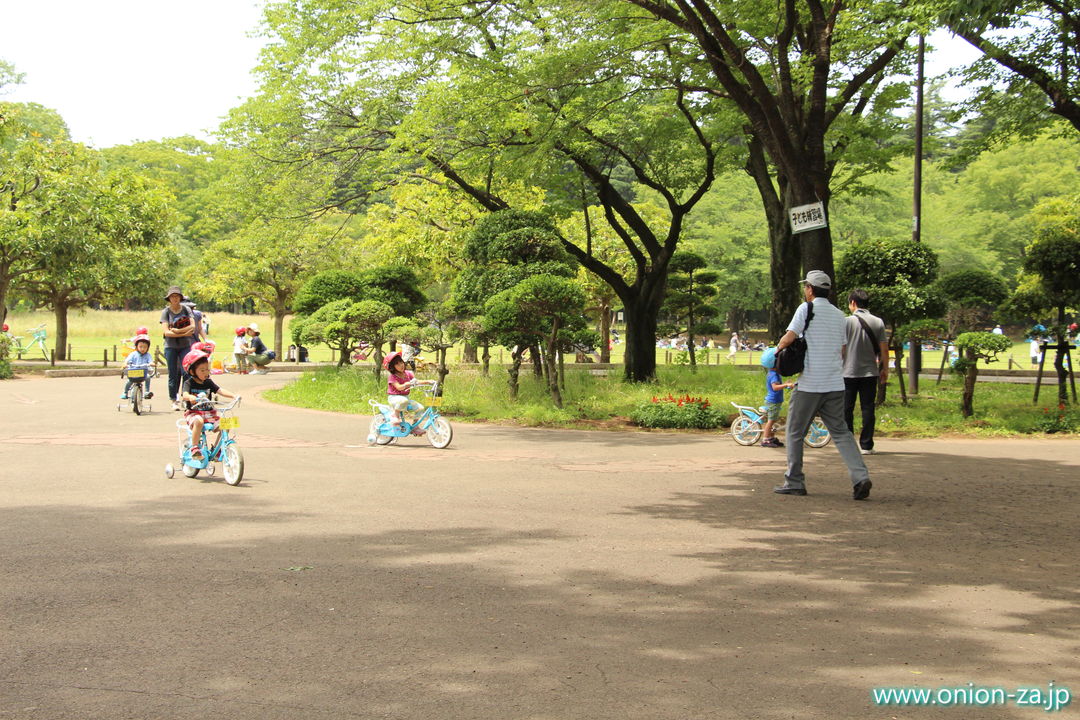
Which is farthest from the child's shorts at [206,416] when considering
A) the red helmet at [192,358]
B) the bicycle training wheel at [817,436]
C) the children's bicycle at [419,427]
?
the bicycle training wheel at [817,436]

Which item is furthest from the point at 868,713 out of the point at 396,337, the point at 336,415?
the point at 396,337

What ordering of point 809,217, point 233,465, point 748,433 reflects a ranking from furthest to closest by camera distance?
point 809,217, point 748,433, point 233,465

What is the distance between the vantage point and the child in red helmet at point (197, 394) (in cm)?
980

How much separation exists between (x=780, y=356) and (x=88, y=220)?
2871 cm

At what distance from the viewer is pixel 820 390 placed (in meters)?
8.79

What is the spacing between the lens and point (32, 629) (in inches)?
189

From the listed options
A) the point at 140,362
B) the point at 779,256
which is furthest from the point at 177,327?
the point at 779,256

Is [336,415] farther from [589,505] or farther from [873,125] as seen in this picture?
[873,125]

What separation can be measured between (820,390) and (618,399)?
1005 cm

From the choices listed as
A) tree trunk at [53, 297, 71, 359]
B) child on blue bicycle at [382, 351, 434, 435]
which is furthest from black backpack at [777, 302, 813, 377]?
tree trunk at [53, 297, 71, 359]

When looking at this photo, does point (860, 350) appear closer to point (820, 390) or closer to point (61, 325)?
point (820, 390)

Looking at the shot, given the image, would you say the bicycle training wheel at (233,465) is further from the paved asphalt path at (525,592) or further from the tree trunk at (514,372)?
the tree trunk at (514,372)

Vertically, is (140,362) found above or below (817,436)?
above

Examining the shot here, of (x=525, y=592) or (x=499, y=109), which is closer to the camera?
(x=525, y=592)
